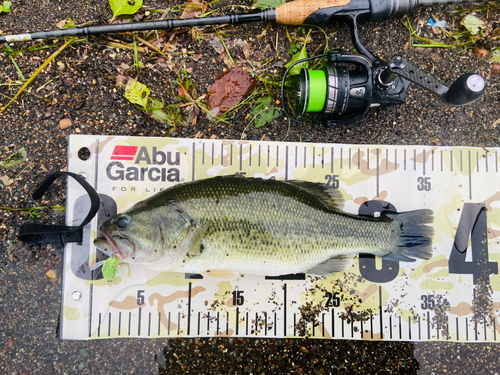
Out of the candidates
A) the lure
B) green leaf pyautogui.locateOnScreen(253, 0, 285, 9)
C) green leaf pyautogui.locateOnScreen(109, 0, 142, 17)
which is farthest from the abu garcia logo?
green leaf pyautogui.locateOnScreen(253, 0, 285, 9)

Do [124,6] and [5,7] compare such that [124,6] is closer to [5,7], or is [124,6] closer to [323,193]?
[5,7]

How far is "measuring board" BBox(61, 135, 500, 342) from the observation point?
261 cm

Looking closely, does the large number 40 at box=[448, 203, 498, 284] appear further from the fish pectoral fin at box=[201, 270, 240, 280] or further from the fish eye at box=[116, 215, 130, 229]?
the fish eye at box=[116, 215, 130, 229]

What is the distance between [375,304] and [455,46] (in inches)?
92.6

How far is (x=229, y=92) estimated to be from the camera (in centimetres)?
275

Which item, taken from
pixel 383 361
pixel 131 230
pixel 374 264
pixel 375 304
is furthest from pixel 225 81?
pixel 383 361

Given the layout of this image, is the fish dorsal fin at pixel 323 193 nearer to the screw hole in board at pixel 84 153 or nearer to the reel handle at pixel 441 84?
the reel handle at pixel 441 84

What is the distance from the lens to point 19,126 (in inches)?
108

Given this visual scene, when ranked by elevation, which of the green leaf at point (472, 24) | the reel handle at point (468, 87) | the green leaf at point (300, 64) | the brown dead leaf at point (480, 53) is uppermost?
the green leaf at point (472, 24)

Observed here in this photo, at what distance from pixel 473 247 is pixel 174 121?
2.71 meters

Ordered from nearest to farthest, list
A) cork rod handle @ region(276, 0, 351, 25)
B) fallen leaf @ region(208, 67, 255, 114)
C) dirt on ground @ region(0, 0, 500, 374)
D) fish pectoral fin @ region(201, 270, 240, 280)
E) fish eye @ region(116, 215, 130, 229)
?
fish eye @ region(116, 215, 130, 229) < fish pectoral fin @ region(201, 270, 240, 280) < cork rod handle @ region(276, 0, 351, 25) < dirt on ground @ region(0, 0, 500, 374) < fallen leaf @ region(208, 67, 255, 114)

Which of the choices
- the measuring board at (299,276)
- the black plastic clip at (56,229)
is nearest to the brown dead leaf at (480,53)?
the measuring board at (299,276)

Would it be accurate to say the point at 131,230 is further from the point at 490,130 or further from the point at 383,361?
the point at 490,130

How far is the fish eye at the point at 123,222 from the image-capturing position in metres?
2.15
